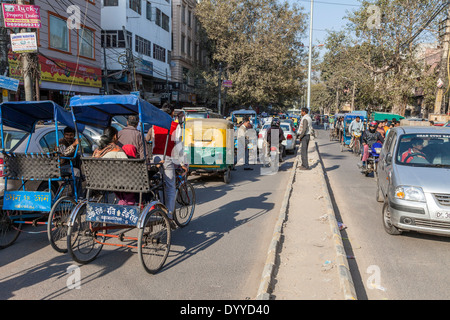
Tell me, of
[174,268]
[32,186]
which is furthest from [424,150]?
[32,186]

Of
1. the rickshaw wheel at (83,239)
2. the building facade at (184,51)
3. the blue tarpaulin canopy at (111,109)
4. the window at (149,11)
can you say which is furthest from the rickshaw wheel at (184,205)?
the building facade at (184,51)

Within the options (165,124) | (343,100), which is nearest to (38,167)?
(165,124)

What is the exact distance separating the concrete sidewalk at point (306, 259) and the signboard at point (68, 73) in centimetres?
1423

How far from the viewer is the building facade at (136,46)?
24766mm

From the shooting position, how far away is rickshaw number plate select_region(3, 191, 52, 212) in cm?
497

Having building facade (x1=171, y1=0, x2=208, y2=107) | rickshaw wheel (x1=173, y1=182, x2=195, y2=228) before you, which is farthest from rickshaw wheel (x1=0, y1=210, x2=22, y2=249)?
building facade (x1=171, y1=0, x2=208, y2=107)

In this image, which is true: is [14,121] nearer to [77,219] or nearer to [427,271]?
[77,219]

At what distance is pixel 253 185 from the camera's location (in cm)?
1041

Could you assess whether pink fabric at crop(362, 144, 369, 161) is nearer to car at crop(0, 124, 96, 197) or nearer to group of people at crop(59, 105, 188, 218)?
group of people at crop(59, 105, 188, 218)

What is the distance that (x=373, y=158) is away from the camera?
36.0 ft

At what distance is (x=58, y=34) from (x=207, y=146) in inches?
525

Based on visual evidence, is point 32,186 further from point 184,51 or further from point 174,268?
point 184,51

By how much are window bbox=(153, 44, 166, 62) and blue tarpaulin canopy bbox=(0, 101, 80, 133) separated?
83.0 feet
